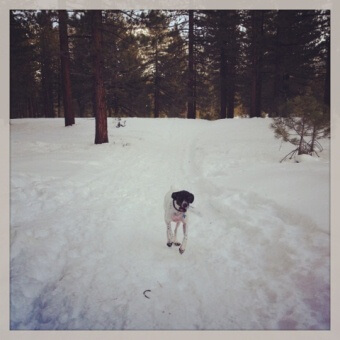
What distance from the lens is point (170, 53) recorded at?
82.8 ft

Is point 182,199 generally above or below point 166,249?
above

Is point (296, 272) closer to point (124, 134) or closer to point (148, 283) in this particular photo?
point (148, 283)

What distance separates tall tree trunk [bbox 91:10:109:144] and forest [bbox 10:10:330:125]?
1.7 inches

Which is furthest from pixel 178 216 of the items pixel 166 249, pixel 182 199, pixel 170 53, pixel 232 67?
pixel 232 67

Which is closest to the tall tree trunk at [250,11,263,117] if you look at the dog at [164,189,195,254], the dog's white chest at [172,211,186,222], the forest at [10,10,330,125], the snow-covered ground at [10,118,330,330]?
the forest at [10,10,330,125]

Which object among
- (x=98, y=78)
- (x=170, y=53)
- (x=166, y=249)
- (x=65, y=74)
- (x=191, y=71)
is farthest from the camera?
(x=170, y=53)

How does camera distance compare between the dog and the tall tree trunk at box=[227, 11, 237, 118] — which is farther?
the tall tree trunk at box=[227, 11, 237, 118]

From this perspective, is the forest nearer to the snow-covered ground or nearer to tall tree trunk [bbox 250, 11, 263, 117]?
tall tree trunk [bbox 250, 11, 263, 117]

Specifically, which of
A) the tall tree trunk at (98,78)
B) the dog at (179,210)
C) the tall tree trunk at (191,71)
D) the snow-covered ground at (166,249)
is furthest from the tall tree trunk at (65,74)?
the dog at (179,210)

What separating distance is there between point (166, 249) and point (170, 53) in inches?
974

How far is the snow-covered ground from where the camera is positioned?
3.12 m

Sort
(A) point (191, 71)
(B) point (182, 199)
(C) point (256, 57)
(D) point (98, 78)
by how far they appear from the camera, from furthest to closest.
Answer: (A) point (191, 71) → (C) point (256, 57) → (D) point (98, 78) → (B) point (182, 199)

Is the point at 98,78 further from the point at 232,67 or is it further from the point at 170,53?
the point at 232,67

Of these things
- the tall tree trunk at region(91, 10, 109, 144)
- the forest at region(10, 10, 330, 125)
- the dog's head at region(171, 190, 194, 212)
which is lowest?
the dog's head at region(171, 190, 194, 212)
